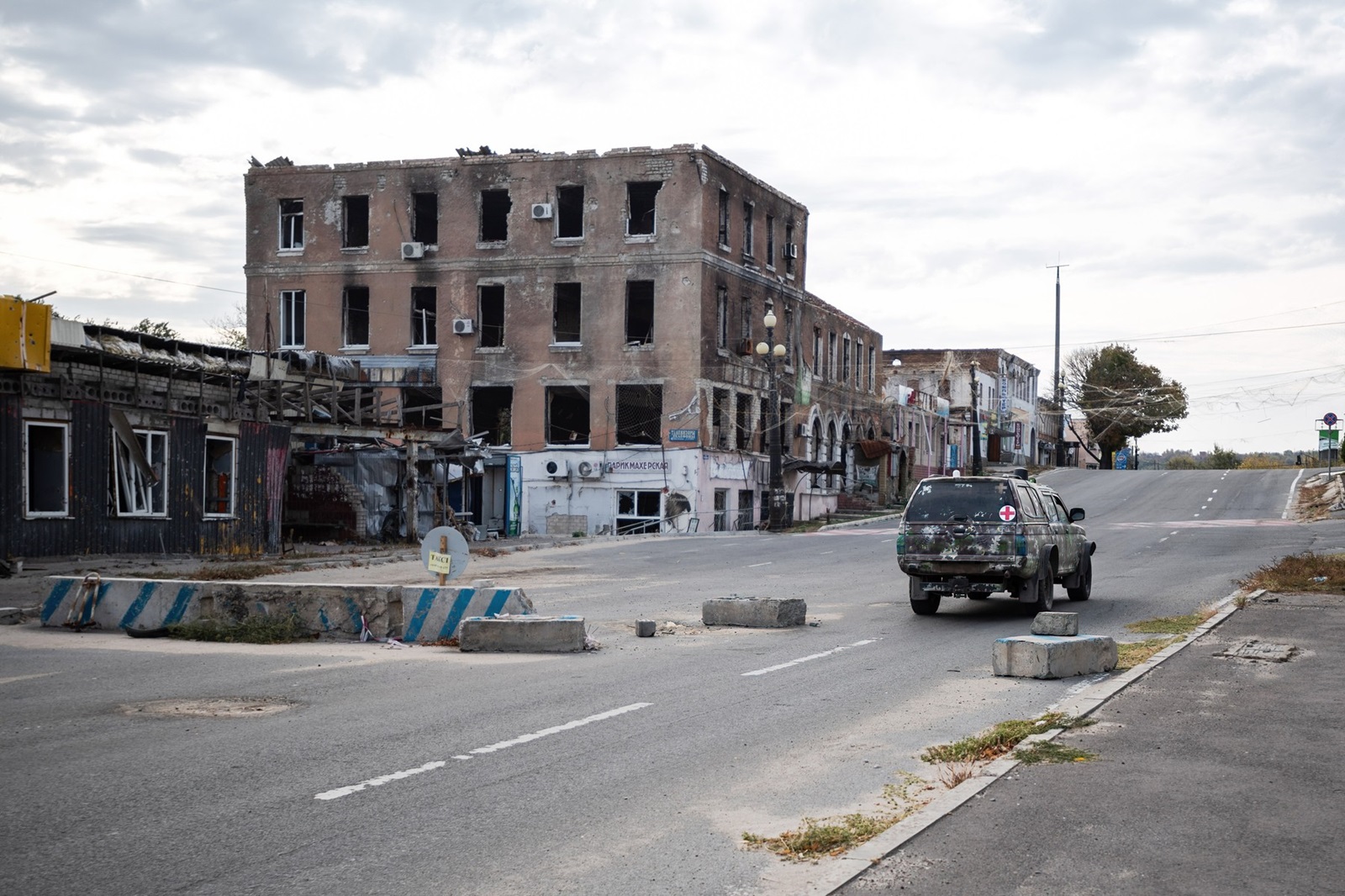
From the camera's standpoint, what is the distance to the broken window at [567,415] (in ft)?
168

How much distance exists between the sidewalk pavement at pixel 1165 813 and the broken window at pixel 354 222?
4719 centimetres

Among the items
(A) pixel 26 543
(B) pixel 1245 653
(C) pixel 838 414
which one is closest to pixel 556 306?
(C) pixel 838 414

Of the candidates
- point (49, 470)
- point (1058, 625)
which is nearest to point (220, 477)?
point (49, 470)

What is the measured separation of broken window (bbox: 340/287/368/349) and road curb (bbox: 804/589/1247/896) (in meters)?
45.4

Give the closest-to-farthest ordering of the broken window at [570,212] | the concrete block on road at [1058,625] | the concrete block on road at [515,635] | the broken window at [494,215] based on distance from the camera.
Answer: the concrete block on road at [1058,625], the concrete block on road at [515,635], the broken window at [570,212], the broken window at [494,215]

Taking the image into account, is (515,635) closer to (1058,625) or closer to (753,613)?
(753,613)

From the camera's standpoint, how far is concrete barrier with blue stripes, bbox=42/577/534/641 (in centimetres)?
1470

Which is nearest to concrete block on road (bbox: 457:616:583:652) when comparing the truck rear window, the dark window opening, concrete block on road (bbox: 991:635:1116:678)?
concrete block on road (bbox: 991:635:1116:678)

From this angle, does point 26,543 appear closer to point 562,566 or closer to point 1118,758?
point 562,566

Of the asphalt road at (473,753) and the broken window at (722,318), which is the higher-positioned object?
the broken window at (722,318)

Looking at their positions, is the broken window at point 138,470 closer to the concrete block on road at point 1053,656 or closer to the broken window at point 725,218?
the concrete block on road at point 1053,656

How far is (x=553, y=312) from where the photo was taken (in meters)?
51.0

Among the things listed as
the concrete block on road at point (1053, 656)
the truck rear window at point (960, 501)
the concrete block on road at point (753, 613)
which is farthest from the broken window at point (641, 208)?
the concrete block on road at point (1053, 656)

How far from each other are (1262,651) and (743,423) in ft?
137
